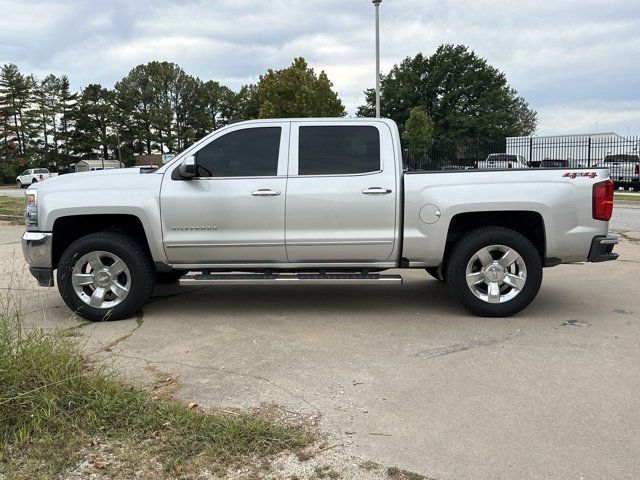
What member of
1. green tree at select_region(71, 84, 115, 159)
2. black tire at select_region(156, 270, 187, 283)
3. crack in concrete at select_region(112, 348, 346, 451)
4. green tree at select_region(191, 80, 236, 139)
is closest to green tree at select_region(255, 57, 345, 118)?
black tire at select_region(156, 270, 187, 283)

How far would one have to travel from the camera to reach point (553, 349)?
467 cm

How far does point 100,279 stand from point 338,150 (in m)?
2.69

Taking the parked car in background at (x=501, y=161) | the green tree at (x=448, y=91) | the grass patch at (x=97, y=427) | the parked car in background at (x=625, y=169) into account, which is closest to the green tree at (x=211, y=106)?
the green tree at (x=448, y=91)

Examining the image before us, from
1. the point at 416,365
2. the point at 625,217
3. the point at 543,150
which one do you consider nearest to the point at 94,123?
the point at 543,150

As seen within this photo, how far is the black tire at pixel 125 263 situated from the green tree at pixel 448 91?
63857 mm

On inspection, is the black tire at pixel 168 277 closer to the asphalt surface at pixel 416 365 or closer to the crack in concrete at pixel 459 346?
the asphalt surface at pixel 416 365

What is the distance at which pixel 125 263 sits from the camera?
552cm

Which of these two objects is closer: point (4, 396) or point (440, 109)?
point (4, 396)

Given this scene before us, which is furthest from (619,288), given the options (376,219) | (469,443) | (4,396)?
(4,396)

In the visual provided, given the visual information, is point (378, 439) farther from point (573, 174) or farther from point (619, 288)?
point (619, 288)

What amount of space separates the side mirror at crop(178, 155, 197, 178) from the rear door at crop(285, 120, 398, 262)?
923 mm

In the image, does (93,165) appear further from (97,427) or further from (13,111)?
(97,427)

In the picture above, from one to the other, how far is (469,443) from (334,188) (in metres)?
2.94

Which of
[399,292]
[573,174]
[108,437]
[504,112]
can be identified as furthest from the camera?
[504,112]
